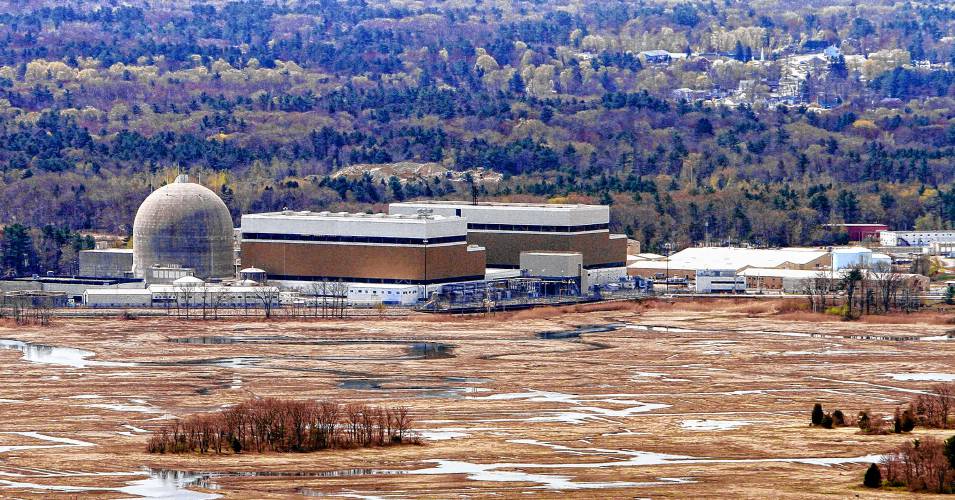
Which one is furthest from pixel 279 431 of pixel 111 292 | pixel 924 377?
pixel 111 292

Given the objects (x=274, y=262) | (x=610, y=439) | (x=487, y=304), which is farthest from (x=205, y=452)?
(x=274, y=262)

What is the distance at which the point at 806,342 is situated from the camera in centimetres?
13725

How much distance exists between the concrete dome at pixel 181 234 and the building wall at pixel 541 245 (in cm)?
2197

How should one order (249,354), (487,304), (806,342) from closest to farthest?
(249,354) → (806,342) → (487,304)

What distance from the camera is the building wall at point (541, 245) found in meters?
178

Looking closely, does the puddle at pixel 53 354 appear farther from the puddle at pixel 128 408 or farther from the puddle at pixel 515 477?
the puddle at pixel 515 477

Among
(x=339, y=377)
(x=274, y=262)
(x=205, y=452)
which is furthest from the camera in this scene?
(x=274, y=262)

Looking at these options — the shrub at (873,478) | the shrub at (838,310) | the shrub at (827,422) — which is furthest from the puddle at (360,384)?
the shrub at (838,310)

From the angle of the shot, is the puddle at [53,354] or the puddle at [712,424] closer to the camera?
the puddle at [712,424]

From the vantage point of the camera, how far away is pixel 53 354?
129250mm

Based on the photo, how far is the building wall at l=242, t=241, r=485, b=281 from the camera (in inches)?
6476

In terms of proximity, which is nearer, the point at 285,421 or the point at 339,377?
the point at 285,421

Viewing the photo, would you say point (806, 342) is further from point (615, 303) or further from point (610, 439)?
point (610, 439)

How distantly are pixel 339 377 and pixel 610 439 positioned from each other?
2681 centimetres
